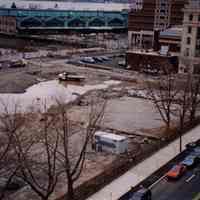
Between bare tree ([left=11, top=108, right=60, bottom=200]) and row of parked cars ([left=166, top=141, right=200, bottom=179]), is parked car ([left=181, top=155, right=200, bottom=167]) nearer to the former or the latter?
row of parked cars ([left=166, top=141, right=200, bottom=179])

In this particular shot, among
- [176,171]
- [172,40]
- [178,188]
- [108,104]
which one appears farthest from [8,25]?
[178,188]

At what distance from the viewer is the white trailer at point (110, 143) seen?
25.8 m

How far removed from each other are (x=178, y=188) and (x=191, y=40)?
38.2 m

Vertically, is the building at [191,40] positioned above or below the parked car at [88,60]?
above

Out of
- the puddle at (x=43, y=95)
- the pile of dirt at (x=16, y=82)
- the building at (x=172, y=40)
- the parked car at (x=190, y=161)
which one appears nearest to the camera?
the parked car at (x=190, y=161)

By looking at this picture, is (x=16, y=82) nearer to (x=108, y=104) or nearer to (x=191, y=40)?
(x=108, y=104)

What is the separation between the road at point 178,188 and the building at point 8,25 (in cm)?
8869

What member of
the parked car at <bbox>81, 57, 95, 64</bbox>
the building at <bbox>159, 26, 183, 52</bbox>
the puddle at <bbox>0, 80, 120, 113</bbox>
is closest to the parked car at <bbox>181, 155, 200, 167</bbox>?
the puddle at <bbox>0, 80, 120, 113</bbox>

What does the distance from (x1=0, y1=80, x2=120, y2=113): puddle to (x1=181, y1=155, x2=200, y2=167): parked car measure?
17655 mm

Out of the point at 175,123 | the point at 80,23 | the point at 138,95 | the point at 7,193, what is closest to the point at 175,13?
the point at 80,23

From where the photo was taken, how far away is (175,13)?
272 ft

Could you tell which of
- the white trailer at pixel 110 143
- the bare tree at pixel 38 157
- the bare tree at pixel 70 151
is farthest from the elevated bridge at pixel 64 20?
the white trailer at pixel 110 143

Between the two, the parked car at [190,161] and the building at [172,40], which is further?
the building at [172,40]

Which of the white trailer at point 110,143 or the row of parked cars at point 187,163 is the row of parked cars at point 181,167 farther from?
the white trailer at point 110,143
